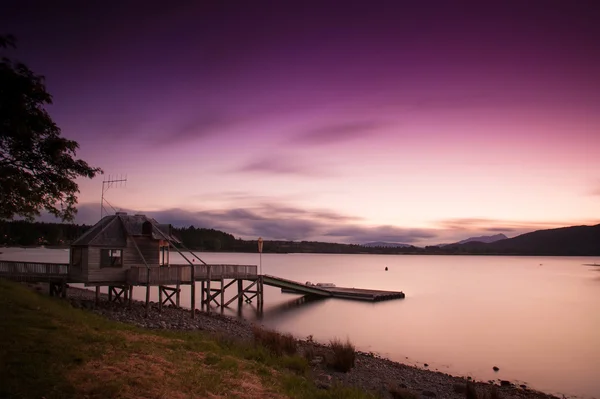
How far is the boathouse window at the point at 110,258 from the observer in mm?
28266

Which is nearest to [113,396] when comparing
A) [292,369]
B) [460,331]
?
[292,369]

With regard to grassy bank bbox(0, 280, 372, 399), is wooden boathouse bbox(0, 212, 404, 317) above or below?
above

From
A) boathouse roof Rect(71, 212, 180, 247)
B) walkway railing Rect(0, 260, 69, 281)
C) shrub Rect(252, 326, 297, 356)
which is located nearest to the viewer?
shrub Rect(252, 326, 297, 356)

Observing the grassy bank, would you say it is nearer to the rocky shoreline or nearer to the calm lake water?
the rocky shoreline

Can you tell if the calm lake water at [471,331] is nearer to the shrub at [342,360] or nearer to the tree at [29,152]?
the shrub at [342,360]

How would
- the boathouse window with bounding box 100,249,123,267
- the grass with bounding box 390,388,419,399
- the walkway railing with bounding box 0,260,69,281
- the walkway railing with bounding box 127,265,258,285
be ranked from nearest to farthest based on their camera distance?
the grass with bounding box 390,388,419,399
the walkway railing with bounding box 0,260,69,281
the walkway railing with bounding box 127,265,258,285
the boathouse window with bounding box 100,249,123,267

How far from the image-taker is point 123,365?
10406 millimetres

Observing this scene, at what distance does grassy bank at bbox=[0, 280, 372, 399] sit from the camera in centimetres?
854

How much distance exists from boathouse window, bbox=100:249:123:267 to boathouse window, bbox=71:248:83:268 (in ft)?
4.09

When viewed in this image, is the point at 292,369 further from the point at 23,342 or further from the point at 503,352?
the point at 503,352

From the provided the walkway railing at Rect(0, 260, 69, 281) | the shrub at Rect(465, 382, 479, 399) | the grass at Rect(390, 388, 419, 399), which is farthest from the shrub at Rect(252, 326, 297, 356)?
the walkway railing at Rect(0, 260, 69, 281)

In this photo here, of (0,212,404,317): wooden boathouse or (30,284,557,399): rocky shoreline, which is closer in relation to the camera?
(30,284,557,399): rocky shoreline

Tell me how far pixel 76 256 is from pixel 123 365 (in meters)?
20.6

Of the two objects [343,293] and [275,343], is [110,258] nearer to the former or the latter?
[275,343]
